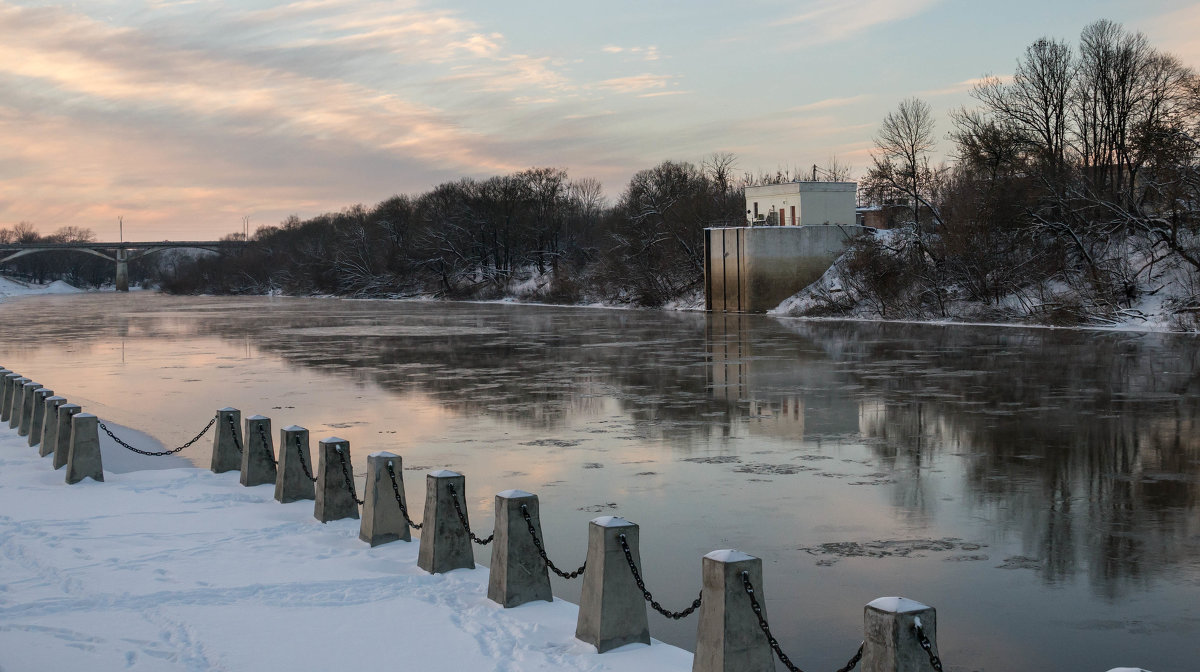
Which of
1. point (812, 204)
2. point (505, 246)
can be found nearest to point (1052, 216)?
point (812, 204)

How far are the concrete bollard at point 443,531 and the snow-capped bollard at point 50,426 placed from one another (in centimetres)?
802

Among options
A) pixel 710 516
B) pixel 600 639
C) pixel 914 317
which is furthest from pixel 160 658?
pixel 914 317

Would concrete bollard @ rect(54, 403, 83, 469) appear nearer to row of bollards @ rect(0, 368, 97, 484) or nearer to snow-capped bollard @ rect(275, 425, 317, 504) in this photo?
row of bollards @ rect(0, 368, 97, 484)

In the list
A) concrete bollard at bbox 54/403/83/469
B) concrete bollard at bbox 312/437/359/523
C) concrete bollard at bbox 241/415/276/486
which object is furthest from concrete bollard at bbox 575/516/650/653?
concrete bollard at bbox 54/403/83/469

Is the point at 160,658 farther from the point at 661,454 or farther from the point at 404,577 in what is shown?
the point at 661,454

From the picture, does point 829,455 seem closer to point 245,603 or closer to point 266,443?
point 266,443

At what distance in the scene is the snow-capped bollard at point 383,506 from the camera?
31.2 feet

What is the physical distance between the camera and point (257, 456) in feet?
40.9

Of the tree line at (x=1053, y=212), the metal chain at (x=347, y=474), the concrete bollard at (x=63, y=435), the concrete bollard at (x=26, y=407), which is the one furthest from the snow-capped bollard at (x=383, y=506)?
the tree line at (x=1053, y=212)

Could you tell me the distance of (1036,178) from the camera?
51188 millimetres

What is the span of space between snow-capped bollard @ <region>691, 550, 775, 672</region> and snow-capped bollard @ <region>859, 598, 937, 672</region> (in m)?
0.88

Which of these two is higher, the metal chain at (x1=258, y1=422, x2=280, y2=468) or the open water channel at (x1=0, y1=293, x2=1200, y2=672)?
the metal chain at (x1=258, y1=422, x2=280, y2=468)

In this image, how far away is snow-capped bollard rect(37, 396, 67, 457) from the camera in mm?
14562

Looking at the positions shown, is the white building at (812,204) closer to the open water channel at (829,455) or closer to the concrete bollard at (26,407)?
the open water channel at (829,455)
